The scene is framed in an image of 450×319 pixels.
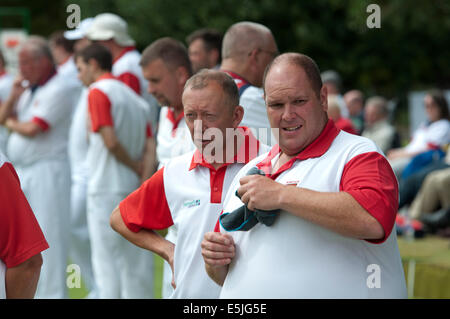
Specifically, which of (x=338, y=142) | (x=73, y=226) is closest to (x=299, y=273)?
(x=338, y=142)

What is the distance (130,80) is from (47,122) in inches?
31.9

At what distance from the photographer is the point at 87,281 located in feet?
21.2

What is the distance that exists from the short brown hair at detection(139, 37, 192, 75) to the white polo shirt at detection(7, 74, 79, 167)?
2104mm

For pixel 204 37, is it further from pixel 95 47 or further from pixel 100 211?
pixel 100 211

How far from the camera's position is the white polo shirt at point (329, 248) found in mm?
2088

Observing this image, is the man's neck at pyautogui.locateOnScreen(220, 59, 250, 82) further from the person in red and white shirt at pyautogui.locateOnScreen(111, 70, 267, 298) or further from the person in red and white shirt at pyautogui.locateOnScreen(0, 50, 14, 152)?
the person in red and white shirt at pyautogui.locateOnScreen(0, 50, 14, 152)

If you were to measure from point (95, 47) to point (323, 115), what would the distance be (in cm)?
353

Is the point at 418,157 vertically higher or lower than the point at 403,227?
higher

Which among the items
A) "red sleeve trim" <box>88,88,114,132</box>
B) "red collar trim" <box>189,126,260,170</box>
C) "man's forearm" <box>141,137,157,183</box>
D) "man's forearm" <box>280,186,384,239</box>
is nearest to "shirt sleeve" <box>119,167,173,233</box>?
"red collar trim" <box>189,126,260,170</box>

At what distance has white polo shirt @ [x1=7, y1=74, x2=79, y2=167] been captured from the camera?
5980 millimetres

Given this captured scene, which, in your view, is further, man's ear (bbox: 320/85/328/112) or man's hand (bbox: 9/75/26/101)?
man's hand (bbox: 9/75/26/101)

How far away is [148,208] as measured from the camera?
2.89m

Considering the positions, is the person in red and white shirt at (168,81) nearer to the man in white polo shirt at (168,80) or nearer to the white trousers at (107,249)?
the man in white polo shirt at (168,80)

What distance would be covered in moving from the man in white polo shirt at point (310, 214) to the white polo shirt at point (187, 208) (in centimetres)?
48
